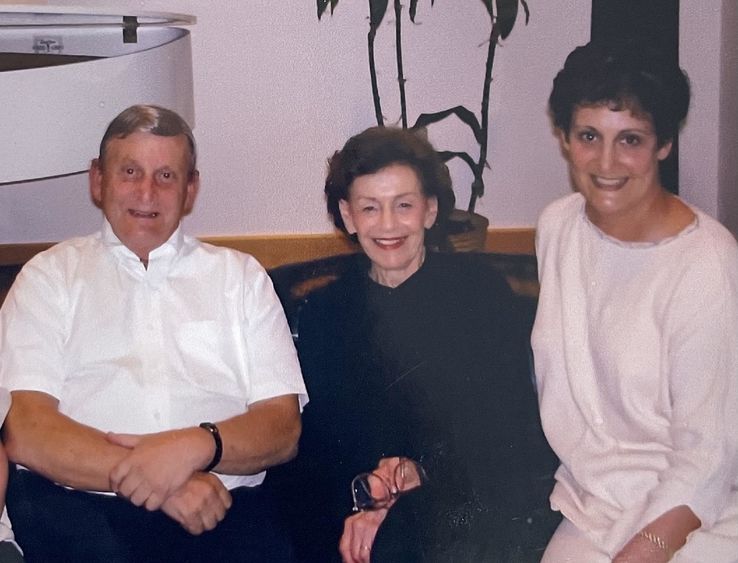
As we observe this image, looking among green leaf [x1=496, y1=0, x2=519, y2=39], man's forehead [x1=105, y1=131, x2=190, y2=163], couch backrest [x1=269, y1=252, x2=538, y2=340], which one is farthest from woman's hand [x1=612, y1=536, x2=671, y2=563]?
man's forehead [x1=105, y1=131, x2=190, y2=163]

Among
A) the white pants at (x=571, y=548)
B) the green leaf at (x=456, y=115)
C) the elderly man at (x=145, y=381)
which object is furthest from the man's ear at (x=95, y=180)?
the white pants at (x=571, y=548)

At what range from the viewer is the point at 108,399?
1.57m

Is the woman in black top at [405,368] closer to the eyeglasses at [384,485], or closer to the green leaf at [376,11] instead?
the eyeglasses at [384,485]

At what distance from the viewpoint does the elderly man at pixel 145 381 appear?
1490mm

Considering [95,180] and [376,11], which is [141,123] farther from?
[376,11]

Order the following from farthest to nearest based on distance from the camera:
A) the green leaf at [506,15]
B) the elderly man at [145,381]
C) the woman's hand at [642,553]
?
the green leaf at [506,15] → the elderly man at [145,381] → the woman's hand at [642,553]

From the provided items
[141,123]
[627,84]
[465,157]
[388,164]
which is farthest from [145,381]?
[627,84]

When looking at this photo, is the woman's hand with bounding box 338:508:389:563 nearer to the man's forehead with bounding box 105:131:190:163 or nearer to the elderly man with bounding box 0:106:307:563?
the elderly man with bounding box 0:106:307:563

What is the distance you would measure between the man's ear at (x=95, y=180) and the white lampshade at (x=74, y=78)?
12 millimetres

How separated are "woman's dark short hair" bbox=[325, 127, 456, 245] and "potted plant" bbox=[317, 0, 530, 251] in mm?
20

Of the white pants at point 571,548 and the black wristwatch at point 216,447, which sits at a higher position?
the black wristwatch at point 216,447

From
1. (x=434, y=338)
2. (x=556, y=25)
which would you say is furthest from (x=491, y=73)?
(x=434, y=338)

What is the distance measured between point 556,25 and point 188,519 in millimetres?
978

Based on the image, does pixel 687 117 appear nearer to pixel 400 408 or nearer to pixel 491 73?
pixel 491 73
